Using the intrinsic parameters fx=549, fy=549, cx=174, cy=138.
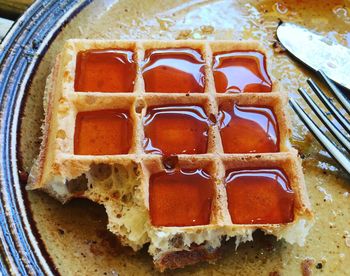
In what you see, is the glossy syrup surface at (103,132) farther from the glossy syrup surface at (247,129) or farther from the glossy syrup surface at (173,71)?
the glossy syrup surface at (247,129)

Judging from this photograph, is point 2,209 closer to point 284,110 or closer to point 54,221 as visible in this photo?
point 54,221

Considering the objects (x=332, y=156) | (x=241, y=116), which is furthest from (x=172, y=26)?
(x=332, y=156)

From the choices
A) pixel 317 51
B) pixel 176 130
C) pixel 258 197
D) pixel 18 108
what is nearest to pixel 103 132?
pixel 176 130

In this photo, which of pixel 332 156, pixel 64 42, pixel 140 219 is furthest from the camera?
pixel 64 42

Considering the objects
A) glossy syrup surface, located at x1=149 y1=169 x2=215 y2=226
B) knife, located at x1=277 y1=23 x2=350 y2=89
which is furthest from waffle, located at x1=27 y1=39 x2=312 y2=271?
knife, located at x1=277 y1=23 x2=350 y2=89

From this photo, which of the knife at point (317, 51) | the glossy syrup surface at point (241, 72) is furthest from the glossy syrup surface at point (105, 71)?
the knife at point (317, 51)

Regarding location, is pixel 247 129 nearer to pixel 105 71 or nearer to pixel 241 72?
pixel 241 72
